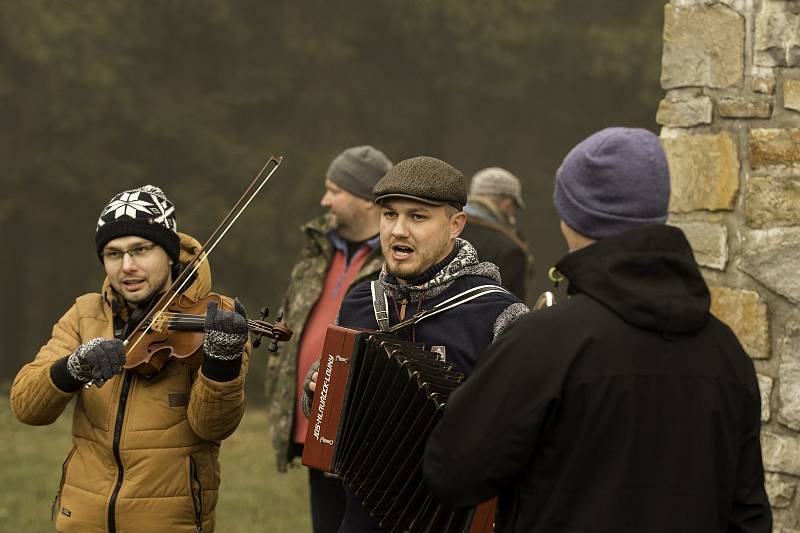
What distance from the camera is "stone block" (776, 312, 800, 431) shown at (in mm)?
4602

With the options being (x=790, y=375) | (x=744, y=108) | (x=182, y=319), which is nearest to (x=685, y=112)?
(x=744, y=108)

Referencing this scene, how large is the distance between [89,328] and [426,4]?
14607mm

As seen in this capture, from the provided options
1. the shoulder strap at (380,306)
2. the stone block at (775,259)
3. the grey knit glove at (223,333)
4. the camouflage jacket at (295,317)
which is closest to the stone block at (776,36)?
the stone block at (775,259)

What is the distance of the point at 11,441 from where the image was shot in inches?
454

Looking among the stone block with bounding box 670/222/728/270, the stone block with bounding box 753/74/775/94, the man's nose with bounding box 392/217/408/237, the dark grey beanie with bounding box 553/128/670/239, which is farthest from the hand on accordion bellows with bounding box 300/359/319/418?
the stone block with bounding box 753/74/775/94

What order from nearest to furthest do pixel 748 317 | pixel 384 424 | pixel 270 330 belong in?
pixel 384 424 < pixel 270 330 < pixel 748 317

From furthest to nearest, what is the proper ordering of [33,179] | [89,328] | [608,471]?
[33,179], [89,328], [608,471]

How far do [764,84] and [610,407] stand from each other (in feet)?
8.73

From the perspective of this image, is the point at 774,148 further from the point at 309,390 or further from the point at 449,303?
the point at 309,390

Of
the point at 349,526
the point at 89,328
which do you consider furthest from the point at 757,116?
the point at 89,328

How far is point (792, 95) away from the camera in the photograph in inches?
185

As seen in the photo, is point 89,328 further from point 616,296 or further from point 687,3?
point 687,3

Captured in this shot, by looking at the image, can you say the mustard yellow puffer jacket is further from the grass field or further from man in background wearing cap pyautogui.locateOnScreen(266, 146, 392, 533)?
the grass field

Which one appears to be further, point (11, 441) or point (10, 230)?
point (10, 230)
